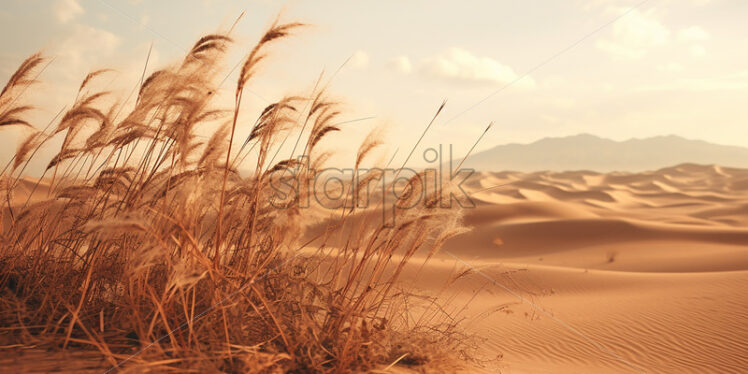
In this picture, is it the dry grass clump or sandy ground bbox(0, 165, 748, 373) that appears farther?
sandy ground bbox(0, 165, 748, 373)

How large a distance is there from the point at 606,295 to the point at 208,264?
28.0 ft

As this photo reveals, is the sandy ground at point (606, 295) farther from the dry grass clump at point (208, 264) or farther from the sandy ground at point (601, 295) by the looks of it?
the dry grass clump at point (208, 264)

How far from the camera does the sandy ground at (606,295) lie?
5520 millimetres

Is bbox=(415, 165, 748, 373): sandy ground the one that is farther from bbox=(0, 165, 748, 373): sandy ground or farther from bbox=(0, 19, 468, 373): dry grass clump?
bbox=(0, 19, 468, 373): dry grass clump

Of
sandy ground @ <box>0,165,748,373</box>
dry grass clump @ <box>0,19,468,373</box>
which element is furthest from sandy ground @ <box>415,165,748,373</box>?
dry grass clump @ <box>0,19,468,373</box>

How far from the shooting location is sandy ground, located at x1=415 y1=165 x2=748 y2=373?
5520 millimetres

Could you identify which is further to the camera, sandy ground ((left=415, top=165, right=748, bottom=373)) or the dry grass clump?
sandy ground ((left=415, top=165, right=748, bottom=373))

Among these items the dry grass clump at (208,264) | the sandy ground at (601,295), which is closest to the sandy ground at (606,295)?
the sandy ground at (601,295)

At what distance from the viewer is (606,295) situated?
8484 millimetres

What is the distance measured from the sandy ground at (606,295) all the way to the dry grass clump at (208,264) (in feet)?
2.99

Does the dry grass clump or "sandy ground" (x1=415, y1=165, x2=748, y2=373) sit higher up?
the dry grass clump

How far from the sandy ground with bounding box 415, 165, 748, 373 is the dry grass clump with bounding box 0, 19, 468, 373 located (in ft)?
2.99

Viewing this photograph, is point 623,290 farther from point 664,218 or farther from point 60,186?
point 664,218

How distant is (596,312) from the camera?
7258 mm
